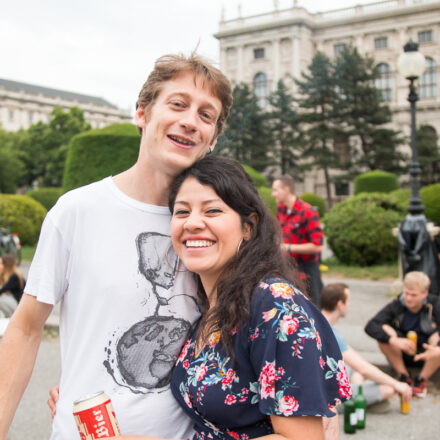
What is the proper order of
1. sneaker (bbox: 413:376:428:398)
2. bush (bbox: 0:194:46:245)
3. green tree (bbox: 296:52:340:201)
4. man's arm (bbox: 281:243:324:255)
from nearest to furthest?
sneaker (bbox: 413:376:428:398), man's arm (bbox: 281:243:324:255), bush (bbox: 0:194:46:245), green tree (bbox: 296:52:340:201)

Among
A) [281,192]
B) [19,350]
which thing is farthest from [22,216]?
[19,350]

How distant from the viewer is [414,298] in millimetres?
5277

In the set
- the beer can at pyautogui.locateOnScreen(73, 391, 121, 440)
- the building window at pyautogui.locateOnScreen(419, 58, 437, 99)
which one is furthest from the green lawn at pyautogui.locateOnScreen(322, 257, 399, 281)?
the building window at pyautogui.locateOnScreen(419, 58, 437, 99)

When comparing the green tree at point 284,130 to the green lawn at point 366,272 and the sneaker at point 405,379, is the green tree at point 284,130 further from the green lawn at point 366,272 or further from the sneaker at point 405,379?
the sneaker at point 405,379

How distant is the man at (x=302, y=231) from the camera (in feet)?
19.6

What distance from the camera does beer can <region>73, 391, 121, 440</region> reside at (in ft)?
4.79

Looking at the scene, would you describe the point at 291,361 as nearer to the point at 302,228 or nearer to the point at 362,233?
the point at 302,228

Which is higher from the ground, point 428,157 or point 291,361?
point 428,157

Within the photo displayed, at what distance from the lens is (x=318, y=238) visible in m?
5.97

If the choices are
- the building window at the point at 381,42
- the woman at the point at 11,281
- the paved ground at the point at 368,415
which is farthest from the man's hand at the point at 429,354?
the building window at the point at 381,42

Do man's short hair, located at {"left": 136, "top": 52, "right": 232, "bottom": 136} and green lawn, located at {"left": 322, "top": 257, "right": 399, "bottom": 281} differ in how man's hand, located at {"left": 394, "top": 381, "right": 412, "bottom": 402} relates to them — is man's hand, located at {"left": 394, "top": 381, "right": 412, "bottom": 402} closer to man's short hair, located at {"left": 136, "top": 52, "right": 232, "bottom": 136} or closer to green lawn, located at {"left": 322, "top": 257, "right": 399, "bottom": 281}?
man's short hair, located at {"left": 136, "top": 52, "right": 232, "bottom": 136}

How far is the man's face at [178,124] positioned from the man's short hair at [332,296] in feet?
10.6

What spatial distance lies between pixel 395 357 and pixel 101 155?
24.4 ft

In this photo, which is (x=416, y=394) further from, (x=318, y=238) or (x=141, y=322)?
(x=141, y=322)
